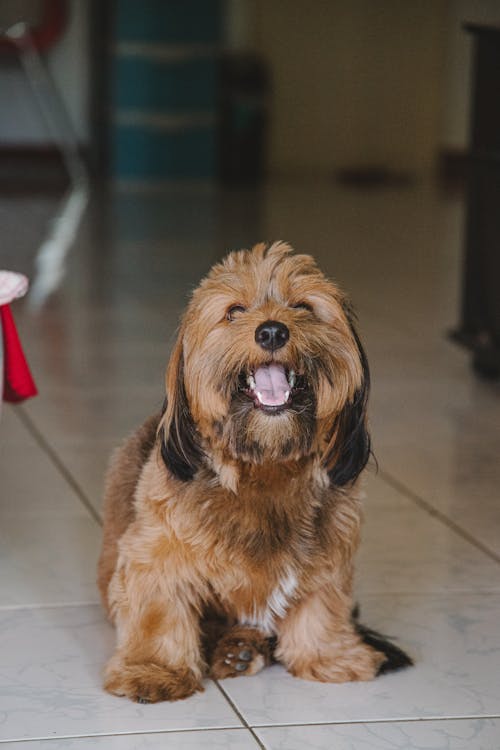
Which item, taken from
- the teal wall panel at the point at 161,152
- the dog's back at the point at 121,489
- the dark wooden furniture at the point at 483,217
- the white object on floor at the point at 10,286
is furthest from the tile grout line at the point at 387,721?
the teal wall panel at the point at 161,152

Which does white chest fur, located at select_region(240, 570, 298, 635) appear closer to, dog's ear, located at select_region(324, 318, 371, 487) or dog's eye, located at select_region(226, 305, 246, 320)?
dog's ear, located at select_region(324, 318, 371, 487)

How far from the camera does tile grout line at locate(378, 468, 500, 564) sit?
341 centimetres

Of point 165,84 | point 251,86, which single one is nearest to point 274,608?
point 165,84

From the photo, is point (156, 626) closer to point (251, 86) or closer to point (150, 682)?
point (150, 682)

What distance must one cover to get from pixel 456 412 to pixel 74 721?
255 centimetres

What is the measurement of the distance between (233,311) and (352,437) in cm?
31

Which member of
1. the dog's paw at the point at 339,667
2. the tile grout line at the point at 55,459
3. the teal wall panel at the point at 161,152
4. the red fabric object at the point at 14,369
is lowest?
the teal wall panel at the point at 161,152

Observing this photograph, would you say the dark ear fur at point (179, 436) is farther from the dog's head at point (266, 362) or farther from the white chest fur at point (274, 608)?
the white chest fur at point (274, 608)

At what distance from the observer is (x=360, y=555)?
336cm

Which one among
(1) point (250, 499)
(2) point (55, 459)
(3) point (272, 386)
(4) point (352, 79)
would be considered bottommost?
(4) point (352, 79)

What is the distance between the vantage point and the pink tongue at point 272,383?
2.38m

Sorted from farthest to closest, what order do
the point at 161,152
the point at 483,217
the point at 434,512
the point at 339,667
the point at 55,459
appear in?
the point at 161,152 → the point at 483,217 → the point at 55,459 → the point at 434,512 → the point at 339,667

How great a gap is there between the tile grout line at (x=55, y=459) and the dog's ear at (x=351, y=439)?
114cm

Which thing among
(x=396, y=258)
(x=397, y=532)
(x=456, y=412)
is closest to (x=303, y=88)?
(x=396, y=258)
